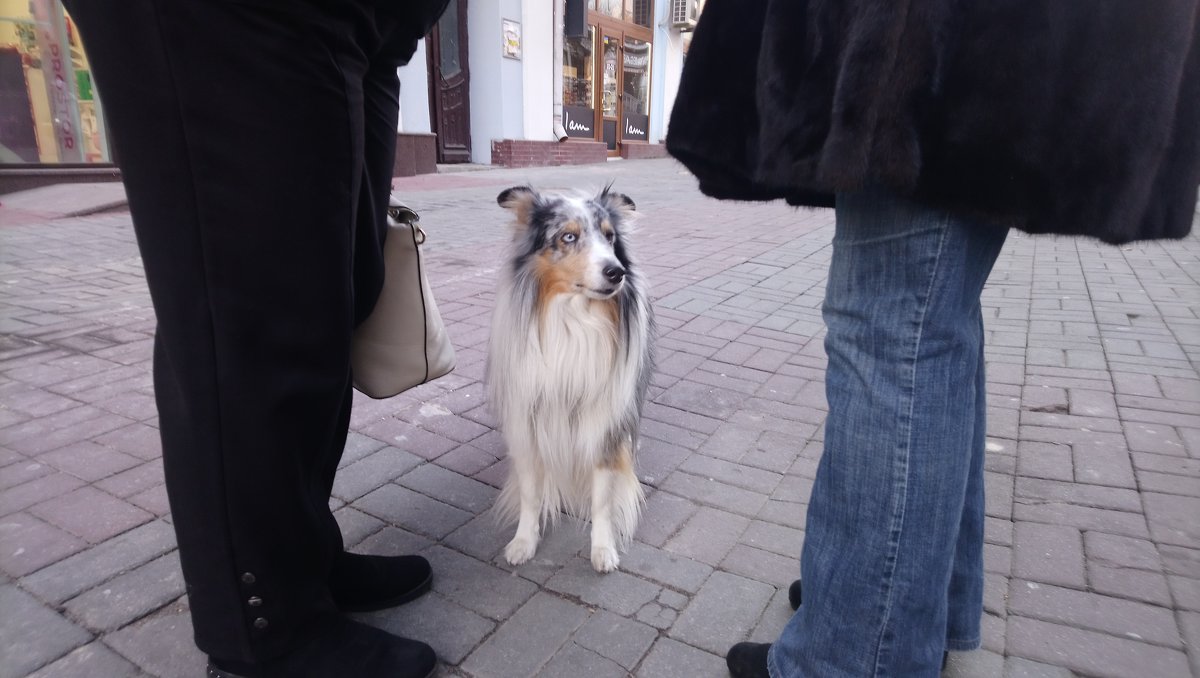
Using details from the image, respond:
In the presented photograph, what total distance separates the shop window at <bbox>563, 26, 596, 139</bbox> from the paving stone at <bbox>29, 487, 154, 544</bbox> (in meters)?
15.1

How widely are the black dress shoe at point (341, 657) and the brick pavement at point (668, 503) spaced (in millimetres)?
163

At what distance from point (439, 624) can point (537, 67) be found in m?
13.8

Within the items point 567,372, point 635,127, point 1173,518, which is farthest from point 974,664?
point 635,127

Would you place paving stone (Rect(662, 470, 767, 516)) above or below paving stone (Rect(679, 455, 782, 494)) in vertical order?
below

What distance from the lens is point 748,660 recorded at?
170 centimetres

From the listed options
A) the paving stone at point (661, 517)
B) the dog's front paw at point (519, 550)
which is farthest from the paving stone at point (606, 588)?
the paving stone at point (661, 517)

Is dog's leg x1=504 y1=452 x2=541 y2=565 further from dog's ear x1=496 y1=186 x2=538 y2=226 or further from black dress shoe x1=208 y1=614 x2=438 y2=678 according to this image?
dog's ear x1=496 y1=186 x2=538 y2=226

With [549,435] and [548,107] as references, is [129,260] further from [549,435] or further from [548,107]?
[548,107]

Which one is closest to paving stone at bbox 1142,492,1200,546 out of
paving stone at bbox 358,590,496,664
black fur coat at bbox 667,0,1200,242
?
black fur coat at bbox 667,0,1200,242

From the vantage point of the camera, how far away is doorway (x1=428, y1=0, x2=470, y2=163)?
1316 cm

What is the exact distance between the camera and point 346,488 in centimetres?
259

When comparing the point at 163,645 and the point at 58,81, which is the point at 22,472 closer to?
the point at 163,645

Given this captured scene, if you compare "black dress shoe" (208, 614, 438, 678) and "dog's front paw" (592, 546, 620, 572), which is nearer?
"black dress shoe" (208, 614, 438, 678)

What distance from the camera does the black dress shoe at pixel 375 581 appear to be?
1.90 meters
